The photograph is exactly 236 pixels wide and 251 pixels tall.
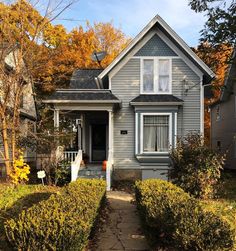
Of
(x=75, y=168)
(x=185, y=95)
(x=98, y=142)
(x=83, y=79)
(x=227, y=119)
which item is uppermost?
(x=83, y=79)

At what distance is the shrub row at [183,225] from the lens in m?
4.09

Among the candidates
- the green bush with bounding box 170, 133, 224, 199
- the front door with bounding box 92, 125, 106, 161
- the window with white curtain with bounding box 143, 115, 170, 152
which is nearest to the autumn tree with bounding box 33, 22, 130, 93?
the front door with bounding box 92, 125, 106, 161

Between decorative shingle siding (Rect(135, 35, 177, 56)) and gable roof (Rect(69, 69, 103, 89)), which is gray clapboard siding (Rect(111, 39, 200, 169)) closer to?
decorative shingle siding (Rect(135, 35, 177, 56))

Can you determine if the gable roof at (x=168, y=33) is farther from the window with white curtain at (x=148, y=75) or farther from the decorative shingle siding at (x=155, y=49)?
the window with white curtain at (x=148, y=75)

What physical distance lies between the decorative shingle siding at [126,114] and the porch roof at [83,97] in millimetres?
799

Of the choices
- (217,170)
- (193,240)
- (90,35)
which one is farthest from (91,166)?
(90,35)

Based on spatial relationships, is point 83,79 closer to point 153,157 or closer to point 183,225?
point 153,157

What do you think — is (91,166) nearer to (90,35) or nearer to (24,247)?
(24,247)

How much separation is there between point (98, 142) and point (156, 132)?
12.8 feet

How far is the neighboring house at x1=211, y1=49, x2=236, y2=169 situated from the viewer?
76.2 ft

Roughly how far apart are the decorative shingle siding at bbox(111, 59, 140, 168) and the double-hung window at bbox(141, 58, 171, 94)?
1.19ft

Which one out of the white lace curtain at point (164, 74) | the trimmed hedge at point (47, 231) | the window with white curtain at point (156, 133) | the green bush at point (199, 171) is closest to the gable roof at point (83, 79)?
the white lace curtain at point (164, 74)

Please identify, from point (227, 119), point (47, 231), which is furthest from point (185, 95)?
point (47, 231)

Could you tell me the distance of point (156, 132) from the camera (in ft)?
57.4
